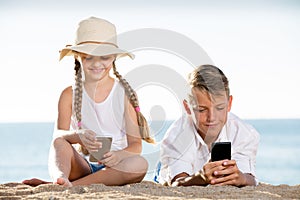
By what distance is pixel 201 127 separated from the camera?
4.12 meters

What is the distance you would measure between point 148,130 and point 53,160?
81 cm

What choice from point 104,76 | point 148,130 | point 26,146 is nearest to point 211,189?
point 148,130

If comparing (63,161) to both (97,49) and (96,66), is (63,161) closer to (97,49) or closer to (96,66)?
(96,66)

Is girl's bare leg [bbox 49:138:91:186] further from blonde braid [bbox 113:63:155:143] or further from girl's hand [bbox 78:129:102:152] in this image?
blonde braid [bbox 113:63:155:143]

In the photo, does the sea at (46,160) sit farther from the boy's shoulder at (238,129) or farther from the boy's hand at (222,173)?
the boy's hand at (222,173)

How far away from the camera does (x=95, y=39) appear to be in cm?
442

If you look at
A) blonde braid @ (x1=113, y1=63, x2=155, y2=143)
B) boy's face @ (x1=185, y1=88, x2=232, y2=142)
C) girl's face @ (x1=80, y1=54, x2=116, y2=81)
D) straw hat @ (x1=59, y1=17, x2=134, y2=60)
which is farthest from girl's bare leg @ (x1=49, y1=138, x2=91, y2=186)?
boy's face @ (x1=185, y1=88, x2=232, y2=142)

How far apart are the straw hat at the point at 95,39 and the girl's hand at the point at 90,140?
2.20ft

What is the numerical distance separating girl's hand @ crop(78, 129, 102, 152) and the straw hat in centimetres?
67

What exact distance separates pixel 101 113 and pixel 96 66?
14.8 inches

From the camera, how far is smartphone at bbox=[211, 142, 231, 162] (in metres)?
3.77

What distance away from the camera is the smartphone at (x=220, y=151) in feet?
12.4

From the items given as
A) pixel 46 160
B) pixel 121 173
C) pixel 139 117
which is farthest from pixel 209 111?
pixel 46 160

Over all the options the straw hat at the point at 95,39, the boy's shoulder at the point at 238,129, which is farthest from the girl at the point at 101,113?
the boy's shoulder at the point at 238,129
